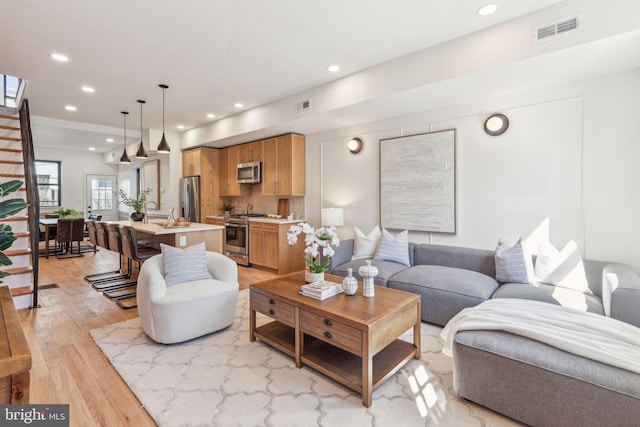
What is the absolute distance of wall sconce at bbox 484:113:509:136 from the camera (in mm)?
3404

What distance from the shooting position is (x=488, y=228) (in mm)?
3564

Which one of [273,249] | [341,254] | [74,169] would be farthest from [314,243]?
[74,169]

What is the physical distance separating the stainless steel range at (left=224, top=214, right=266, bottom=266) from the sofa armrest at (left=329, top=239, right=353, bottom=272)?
2.24 m

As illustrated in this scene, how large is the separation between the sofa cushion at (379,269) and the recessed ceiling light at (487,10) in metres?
2.52

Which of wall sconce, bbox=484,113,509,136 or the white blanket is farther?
wall sconce, bbox=484,113,509,136

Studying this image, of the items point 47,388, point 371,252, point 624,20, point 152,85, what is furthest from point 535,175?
point 152,85

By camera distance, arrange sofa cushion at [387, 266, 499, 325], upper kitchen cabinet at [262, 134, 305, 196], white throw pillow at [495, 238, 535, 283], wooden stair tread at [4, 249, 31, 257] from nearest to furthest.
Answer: sofa cushion at [387, 266, 499, 325] < white throw pillow at [495, 238, 535, 283] < wooden stair tread at [4, 249, 31, 257] < upper kitchen cabinet at [262, 134, 305, 196]

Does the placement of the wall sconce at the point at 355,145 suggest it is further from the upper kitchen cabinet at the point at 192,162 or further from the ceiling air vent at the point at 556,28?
the upper kitchen cabinet at the point at 192,162

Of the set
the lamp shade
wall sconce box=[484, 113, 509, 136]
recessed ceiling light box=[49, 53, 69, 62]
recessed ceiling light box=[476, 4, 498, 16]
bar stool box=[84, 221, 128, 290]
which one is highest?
recessed ceiling light box=[49, 53, 69, 62]

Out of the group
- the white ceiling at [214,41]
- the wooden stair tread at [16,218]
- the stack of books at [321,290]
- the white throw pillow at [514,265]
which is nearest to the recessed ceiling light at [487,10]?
the white ceiling at [214,41]

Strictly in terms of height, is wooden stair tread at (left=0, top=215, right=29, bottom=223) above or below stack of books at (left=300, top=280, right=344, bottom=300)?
above

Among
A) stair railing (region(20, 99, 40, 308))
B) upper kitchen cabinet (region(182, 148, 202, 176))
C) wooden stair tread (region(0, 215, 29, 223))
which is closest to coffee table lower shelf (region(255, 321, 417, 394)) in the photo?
stair railing (region(20, 99, 40, 308))

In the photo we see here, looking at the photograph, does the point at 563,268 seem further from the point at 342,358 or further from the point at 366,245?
the point at 342,358

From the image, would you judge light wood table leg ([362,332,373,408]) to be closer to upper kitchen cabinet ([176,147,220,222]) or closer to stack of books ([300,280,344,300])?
stack of books ([300,280,344,300])
